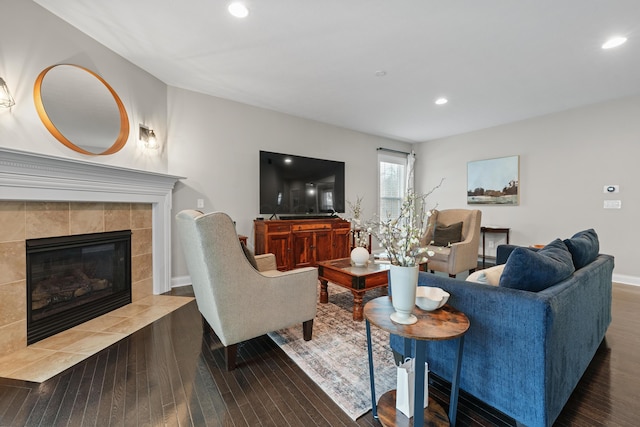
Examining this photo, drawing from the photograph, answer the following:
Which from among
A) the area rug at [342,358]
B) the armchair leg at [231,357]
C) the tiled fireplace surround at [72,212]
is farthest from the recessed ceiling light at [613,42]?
the tiled fireplace surround at [72,212]

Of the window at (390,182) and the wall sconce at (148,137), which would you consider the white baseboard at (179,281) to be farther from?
the window at (390,182)

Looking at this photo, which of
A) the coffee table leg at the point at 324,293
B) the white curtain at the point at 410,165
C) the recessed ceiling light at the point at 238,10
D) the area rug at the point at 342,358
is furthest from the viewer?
the white curtain at the point at 410,165

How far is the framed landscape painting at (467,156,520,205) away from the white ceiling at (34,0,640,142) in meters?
1.08

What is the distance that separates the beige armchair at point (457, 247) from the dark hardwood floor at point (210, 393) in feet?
5.45

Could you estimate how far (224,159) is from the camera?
385cm

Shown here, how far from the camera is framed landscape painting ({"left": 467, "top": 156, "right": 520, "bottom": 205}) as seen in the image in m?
4.75

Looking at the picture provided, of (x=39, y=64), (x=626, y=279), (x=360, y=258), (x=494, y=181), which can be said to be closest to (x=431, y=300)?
(x=360, y=258)

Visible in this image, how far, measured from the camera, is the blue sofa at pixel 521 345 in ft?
3.68

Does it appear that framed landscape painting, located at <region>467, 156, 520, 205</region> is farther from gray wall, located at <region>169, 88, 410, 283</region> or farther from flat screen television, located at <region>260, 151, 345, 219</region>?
gray wall, located at <region>169, 88, 410, 283</region>

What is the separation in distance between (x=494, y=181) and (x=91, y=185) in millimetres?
5955

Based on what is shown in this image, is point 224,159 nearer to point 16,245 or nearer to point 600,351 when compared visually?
point 16,245

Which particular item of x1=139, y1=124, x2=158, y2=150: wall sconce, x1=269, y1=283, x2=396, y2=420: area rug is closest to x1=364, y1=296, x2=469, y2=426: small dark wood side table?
x1=269, y1=283, x2=396, y2=420: area rug

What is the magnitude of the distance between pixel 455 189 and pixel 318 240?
330 cm

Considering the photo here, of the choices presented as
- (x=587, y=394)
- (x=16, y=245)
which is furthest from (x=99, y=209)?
(x=587, y=394)
